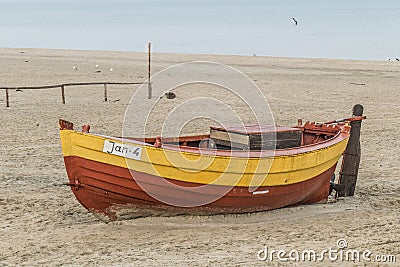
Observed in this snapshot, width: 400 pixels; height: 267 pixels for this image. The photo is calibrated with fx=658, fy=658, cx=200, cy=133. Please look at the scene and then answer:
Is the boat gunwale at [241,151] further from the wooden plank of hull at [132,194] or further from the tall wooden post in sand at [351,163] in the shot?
the tall wooden post in sand at [351,163]

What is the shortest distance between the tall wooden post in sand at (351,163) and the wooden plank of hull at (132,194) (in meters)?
1.81

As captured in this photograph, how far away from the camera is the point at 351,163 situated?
11047 mm

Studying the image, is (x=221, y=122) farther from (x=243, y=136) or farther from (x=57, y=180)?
(x=243, y=136)

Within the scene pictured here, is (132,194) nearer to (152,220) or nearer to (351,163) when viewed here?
(152,220)

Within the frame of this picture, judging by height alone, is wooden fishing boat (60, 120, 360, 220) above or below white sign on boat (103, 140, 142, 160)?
below

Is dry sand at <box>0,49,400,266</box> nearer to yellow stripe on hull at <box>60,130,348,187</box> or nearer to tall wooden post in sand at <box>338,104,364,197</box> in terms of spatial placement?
tall wooden post in sand at <box>338,104,364,197</box>

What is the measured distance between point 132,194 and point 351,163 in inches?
161

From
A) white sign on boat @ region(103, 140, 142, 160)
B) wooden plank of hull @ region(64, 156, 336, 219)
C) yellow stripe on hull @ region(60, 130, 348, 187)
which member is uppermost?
white sign on boat @ region(103, 140, 142, 160)

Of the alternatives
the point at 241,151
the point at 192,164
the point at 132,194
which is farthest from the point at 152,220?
the point at 241,151

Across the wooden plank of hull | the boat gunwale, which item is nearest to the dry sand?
the wooden plank of hull

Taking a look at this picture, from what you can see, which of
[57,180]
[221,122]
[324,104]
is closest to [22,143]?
[57,180]

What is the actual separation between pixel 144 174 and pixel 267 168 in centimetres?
172

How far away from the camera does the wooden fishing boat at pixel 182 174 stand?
8.68m

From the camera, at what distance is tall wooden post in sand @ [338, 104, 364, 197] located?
11.0m
